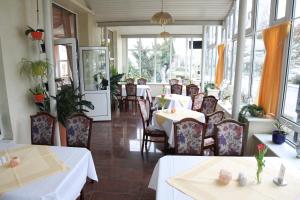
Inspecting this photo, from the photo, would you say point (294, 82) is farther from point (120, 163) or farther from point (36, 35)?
point (36, 35)

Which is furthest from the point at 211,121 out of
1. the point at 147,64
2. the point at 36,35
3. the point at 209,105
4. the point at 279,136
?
the point at 147,64

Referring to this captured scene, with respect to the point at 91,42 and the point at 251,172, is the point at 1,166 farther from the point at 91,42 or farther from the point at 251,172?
the point at 91,42

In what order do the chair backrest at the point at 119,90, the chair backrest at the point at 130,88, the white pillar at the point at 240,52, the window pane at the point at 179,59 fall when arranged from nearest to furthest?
the white pillar at the point at 240,52 → the chair backrest at the point at 130,88 → the chair backrest at the point at 119,90 → the window pane at the point at 179,59

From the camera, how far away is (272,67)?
3.76 metres

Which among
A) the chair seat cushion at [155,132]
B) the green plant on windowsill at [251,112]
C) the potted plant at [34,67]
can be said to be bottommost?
the chair seat cushion at [155,132]

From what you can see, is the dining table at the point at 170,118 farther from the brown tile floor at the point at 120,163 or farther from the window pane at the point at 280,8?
the window pane at the point at 280,8

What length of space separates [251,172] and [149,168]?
1900 millimetres

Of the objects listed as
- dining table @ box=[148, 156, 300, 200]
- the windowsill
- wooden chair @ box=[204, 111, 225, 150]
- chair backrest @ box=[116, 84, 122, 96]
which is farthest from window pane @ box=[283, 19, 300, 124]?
chair backrest @ box=[116, 84, 122, 96]

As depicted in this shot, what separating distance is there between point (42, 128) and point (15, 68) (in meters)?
1.13

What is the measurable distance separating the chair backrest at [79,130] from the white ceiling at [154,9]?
4648 mm

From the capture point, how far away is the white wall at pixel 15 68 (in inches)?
131

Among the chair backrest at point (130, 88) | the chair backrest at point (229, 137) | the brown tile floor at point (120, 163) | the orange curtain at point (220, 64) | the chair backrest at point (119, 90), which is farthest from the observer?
the chair backrest at point (119, 90)

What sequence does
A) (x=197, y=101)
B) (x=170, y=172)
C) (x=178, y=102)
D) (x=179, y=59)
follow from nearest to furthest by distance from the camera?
(x=170, y=172) < (x=197, y=101) < (x=178, y=102) < (x=179, y=59)

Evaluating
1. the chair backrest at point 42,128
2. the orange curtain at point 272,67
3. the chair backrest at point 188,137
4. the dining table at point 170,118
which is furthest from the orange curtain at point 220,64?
the chair backrest at point 42,128
